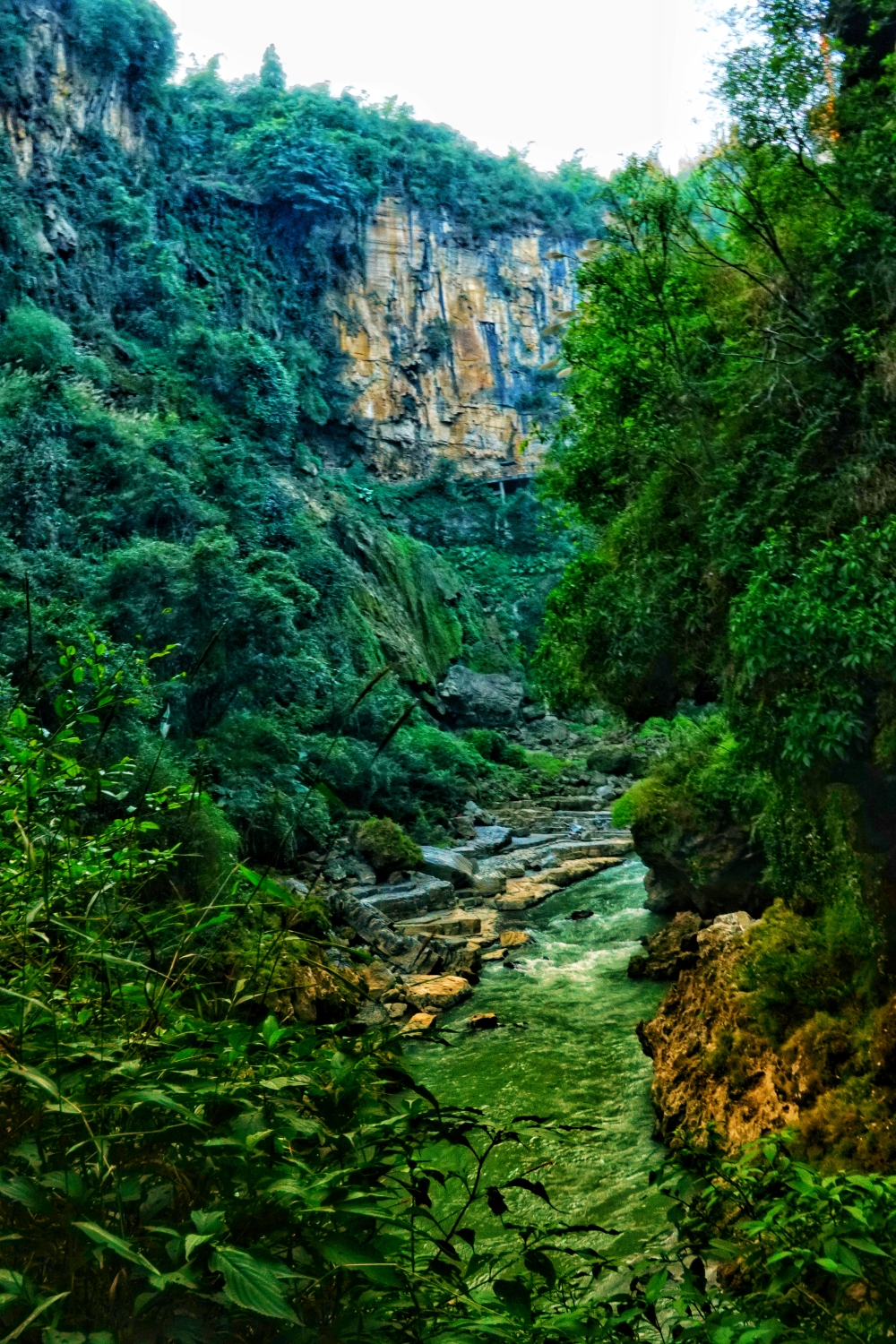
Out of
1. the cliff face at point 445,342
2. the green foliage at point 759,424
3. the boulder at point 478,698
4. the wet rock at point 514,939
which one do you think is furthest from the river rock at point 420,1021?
the cliff face at point 445,342

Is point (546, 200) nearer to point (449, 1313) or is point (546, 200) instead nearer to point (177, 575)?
point (177, 575)

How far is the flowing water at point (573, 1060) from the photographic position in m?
6.56

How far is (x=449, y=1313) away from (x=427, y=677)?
29158 mm

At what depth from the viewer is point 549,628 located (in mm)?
8500

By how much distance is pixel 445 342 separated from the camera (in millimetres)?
38594

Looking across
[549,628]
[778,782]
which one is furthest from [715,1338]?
[549,628]

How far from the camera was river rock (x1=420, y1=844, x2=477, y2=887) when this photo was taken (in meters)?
17.4

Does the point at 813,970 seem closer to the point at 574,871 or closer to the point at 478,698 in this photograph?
the point at 574,871

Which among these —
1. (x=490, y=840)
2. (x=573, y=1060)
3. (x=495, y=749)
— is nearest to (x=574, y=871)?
(x=490, y=840)

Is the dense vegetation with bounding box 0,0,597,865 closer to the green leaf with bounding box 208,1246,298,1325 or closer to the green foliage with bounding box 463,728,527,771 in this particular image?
the green leaf with bounding box 208,1246,298,1325

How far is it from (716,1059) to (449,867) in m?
11.1

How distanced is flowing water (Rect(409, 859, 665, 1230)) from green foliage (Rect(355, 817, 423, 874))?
3849 mm

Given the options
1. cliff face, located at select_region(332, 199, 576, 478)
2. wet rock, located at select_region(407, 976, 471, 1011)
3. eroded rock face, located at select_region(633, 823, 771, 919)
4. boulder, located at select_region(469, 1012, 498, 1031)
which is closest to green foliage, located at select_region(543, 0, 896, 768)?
boulder, located at select_region(469, 1012, 498, 1031)

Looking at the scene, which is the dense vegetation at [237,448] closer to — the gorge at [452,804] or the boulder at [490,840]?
the gorge at [452,804]
